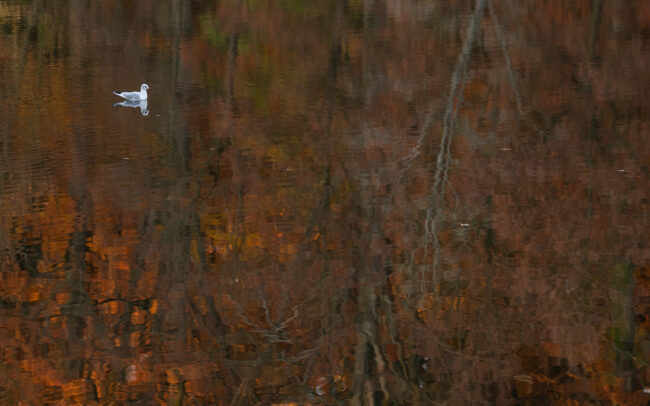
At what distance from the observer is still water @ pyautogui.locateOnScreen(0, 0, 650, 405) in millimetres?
6367

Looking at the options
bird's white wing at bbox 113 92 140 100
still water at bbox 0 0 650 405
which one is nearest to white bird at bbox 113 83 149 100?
bird's white wing at bbox 113 92 140 100

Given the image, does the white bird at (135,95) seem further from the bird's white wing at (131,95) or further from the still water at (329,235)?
the still water at (329,235)

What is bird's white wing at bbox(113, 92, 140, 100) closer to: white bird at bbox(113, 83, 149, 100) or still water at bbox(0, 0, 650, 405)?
white bird at bbox(113, 83, 149, 100)

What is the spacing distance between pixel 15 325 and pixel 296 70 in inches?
448

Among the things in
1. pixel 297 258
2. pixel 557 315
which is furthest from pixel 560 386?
pixel 297 258

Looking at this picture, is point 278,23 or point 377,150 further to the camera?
point 278,23

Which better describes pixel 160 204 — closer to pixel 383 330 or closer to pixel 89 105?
pixel 383 330

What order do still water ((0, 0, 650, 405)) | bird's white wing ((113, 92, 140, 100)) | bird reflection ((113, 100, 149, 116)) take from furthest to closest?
bird's white wing ((113, 92, 140, 100)) < bird reflection ((113, 100, 149, 116)) < still water ((0, 0, 650, 405))

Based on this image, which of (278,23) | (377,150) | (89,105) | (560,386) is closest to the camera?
(560,386)

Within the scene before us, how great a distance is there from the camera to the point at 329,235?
8891 millimetres

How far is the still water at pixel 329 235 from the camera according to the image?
6367 millimetres

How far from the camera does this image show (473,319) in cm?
709

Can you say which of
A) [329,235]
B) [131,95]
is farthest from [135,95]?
[329,235]

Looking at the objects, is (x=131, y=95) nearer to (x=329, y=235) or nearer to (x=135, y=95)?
(x=135, y=95)
